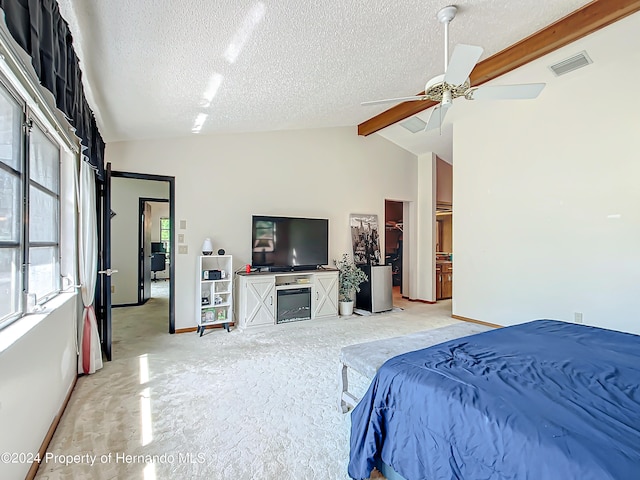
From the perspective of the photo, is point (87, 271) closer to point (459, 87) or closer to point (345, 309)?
point (459, 87)

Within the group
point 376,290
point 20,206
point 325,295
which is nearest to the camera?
point 20,206

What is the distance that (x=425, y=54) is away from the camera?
3244 millimetres

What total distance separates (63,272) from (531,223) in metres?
5.45

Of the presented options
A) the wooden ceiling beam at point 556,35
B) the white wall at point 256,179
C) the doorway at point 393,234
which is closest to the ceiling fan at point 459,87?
the wooden ceiling beam at point 556,35

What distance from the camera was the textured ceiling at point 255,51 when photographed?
1.91m

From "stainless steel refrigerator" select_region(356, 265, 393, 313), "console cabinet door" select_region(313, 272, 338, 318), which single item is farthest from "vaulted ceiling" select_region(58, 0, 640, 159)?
"stainless steel refrigerator" select_region(356, 265, 393, 313)

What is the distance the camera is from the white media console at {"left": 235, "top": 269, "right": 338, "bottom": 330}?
4.72 metres

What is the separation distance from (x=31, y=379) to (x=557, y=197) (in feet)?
17.7

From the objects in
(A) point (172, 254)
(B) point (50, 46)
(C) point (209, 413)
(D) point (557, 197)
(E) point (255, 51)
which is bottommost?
(C) point (209, 413)

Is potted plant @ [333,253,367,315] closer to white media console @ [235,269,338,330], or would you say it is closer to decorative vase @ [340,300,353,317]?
decorative vase @ [340,300,353,317]

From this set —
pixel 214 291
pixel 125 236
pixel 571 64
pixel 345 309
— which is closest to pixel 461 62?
pixel 571 64

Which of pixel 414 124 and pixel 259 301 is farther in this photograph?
pixel 414 124

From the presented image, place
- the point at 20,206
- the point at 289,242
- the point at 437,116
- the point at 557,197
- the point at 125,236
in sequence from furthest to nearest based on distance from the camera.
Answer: the point at 125,236
the point at 289,242
the point at 557,197
the point at 437,116
the point at 20,206

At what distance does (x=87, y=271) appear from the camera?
3088mm
